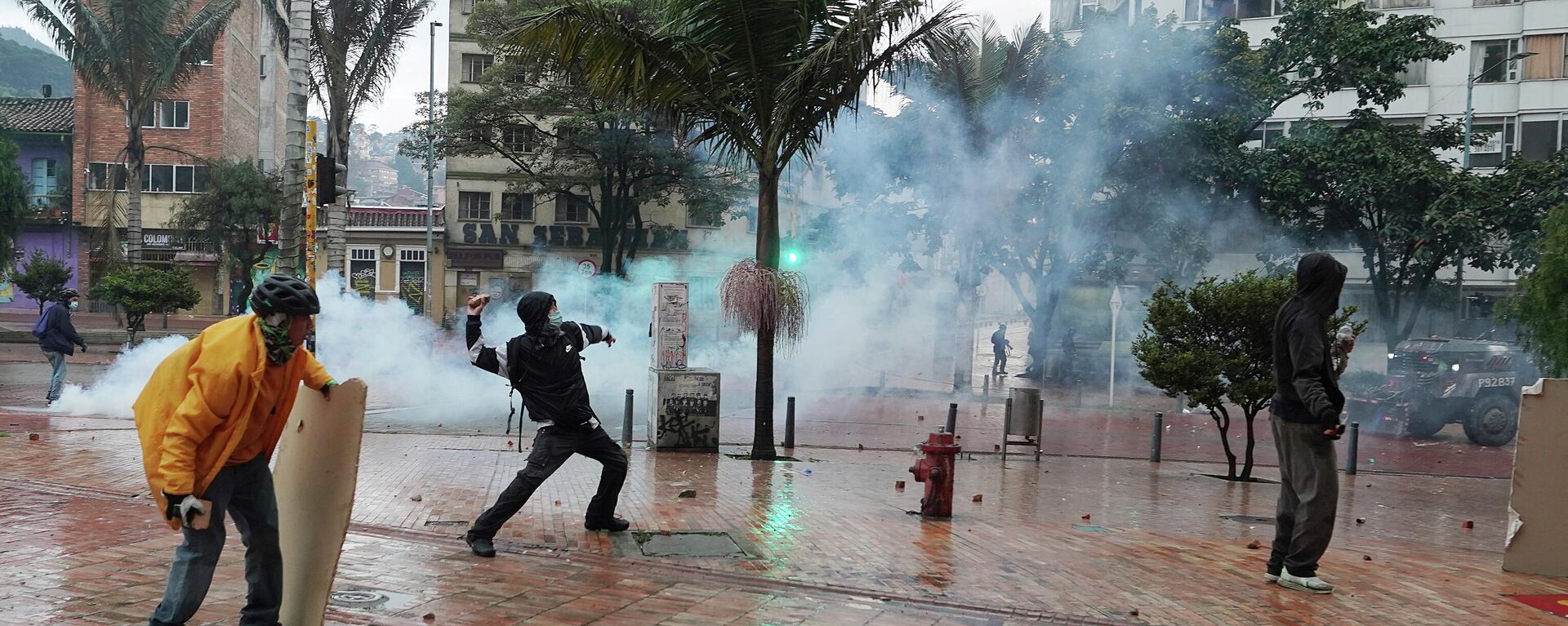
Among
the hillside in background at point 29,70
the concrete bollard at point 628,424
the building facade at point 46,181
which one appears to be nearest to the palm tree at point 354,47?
the concrete bollard at point 628,424

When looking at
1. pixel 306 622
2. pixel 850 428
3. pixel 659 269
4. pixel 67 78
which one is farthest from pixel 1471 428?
pixel 67 78

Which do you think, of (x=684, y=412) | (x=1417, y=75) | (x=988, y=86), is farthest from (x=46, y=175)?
(x=1417, y=75)

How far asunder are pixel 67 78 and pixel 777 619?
92.1 meters

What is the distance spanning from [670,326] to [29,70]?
84.0 meters

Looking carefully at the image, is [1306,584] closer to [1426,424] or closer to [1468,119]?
[1426,424]

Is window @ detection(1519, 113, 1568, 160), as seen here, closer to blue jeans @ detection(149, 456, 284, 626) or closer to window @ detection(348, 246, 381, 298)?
blue jeans @ detection(149, 456, 284, 626)

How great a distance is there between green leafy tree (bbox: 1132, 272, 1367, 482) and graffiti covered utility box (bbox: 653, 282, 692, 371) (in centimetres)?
495

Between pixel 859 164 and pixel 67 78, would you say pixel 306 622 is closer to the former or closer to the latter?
pixel 859 164

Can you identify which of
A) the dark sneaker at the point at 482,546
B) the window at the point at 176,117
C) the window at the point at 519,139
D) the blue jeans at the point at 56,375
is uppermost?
the window at the point at 176,117

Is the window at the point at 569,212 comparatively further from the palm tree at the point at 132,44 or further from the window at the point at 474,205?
the palm tree at the point at 132,44

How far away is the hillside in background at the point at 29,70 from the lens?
252ft

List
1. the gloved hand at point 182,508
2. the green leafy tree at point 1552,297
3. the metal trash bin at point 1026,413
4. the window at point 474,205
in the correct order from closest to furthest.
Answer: the gloved hand at point 182,508
the green leafy tree at point 1552,297
the metal trash bin at point 1026,413
the window at point 474,205

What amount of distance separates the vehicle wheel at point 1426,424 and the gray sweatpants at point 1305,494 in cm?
1482

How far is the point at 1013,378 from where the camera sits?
32.1m
